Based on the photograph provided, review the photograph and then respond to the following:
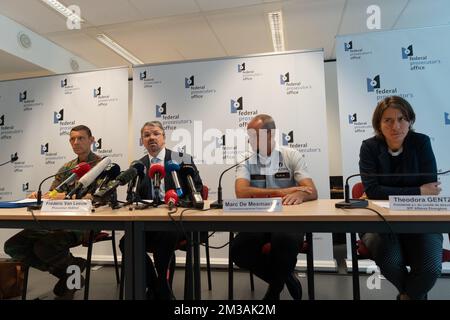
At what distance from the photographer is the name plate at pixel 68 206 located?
1335 mm

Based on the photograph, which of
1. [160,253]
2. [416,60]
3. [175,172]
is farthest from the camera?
[416,60]

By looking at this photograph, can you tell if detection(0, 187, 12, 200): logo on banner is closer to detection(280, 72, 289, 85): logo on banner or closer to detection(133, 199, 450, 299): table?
detection(133, 199, 450, 299): table

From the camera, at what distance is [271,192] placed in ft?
5.44

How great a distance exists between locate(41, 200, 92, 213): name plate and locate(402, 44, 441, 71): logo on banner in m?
2.83

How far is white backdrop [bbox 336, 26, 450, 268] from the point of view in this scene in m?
2.64

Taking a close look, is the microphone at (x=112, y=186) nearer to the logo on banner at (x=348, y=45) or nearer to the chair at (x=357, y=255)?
the chair at (x=357, y=255)

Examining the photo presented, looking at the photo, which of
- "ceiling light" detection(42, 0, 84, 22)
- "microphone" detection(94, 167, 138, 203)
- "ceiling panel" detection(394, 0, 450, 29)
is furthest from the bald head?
"ceiling light" detection(42, 0, 84, 22)

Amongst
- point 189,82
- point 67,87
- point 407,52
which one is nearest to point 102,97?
point 67,87

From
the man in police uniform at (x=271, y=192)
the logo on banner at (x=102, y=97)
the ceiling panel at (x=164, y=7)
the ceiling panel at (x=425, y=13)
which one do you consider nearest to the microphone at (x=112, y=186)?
the man in police uniform at (x=271, y=192)

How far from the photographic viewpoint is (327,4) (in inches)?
122

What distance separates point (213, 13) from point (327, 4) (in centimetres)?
118

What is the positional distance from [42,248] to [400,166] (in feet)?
7.19

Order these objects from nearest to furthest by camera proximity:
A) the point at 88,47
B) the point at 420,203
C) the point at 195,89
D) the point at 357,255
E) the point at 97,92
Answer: the point at 420,203 < the point at 357,255 < the point at 195,89 < the point at 97,92 < the point at 88,47

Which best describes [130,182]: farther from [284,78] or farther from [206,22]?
[206,22]
